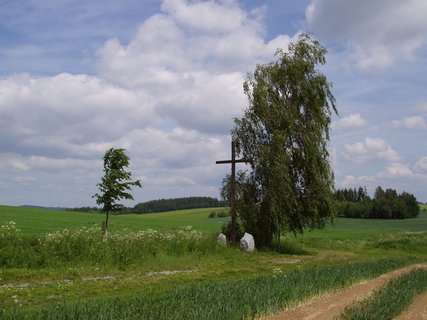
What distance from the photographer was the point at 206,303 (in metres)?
9.01

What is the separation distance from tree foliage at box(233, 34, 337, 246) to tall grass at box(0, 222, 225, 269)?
25.7ft

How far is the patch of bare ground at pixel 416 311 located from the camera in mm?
10009

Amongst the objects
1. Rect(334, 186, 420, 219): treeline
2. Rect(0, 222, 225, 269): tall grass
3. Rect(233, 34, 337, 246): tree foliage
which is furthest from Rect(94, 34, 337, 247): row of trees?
Rect(334, 186, 420, 219): treeline

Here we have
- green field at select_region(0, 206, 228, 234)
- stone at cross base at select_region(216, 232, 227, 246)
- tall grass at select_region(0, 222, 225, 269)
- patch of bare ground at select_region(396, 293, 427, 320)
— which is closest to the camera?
patch of bare ground at select_region(396, 293, 427, 320)

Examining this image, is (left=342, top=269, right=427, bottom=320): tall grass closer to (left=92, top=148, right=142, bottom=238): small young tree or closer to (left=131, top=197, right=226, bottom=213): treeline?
(left=92, top=148, right=142, bottom=238): small young tree

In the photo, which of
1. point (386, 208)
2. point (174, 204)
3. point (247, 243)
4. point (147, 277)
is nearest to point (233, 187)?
point (247, 243)

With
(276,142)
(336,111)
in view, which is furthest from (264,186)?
(336,111)

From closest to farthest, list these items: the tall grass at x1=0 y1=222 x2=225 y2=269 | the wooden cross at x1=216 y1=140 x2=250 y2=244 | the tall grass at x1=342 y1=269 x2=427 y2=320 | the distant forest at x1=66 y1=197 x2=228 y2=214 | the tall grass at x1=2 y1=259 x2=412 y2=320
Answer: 1. the tall grass at x1=2 y1=259 x2=412 y2=320
2. the tall grass at x1=342 y1=269 x2=427 y2=320
3. the tall grass at x1=0 y1=222 x2=225 y2=269
4. the wooden cross at x1=216 y1=140 x2=250 y2=244
5. the distant forest at x1=66 y1=197 x2=228 y2=214

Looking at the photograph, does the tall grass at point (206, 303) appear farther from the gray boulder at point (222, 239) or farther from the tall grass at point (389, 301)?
the gray boulder at point (222, 239)

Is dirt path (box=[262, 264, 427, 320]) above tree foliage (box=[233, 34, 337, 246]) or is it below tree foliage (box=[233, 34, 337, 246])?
below

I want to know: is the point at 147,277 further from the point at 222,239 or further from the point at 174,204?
the point at 174,204

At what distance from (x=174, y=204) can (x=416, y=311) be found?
11655 centimetres

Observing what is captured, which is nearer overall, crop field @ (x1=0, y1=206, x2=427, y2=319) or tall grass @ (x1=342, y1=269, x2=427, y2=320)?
crop field @ (x1=0, y1=206, x2=427, y2=319)

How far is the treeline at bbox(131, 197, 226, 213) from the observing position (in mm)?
120956
